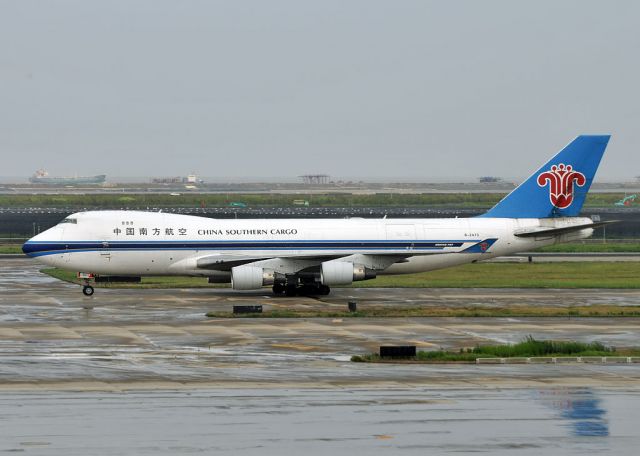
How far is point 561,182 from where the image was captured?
60.2 meters

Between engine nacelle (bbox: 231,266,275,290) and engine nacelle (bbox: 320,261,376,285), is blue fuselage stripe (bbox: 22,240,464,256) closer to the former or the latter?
engine nacelle (bbox: 320,261,376,285)

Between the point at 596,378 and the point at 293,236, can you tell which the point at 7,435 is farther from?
the point at 293,236

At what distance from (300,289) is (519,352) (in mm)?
22525

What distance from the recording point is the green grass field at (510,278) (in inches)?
2491

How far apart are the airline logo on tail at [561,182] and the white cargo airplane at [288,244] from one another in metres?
0.07

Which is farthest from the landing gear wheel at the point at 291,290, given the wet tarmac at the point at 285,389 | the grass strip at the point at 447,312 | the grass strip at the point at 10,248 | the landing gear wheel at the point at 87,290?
the grass strip at the point at 10,248

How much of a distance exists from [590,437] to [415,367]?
10.8m

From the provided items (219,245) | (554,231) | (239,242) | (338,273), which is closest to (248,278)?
(239,242)

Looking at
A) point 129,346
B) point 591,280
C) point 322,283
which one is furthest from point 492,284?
point 129,346

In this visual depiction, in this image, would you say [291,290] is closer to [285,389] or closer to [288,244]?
[288,244]

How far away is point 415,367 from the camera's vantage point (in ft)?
109

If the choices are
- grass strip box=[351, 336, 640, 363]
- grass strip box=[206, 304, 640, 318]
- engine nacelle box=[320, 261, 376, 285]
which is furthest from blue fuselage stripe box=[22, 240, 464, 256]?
grass strip box=[351, 336, 640, 363]

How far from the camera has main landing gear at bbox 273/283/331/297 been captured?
185ft

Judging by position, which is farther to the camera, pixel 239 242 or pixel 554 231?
pixel 554 231
